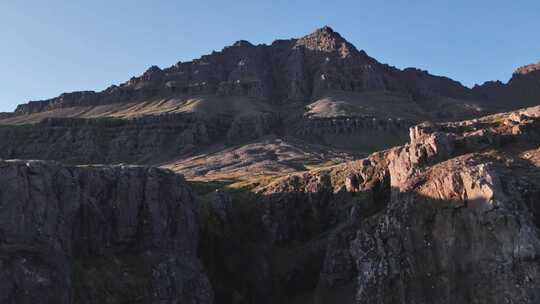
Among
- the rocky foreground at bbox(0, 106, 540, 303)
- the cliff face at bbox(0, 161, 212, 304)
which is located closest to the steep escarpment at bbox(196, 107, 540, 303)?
the rocky foreground at bbox(0, 106, 540, 303)

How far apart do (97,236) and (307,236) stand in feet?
106

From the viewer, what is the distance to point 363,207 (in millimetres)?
72625

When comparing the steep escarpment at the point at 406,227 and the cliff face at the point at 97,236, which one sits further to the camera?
the cliff face at the point at 97,236

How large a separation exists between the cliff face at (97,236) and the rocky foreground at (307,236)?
0.14 meters

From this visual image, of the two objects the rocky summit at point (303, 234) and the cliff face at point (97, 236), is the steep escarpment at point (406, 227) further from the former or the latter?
the cliff face at point (97, 236)

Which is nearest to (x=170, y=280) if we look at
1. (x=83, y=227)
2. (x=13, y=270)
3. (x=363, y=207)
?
(x=83, y=227)

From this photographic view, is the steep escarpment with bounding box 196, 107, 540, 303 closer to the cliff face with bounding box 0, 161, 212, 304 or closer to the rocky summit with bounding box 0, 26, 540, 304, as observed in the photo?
the rocky summit with bounding box 0, 26, 540, 304

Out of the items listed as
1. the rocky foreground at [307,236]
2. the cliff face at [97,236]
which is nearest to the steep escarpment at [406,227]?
the rocky foreground at [307,236]

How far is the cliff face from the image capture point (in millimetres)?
49541

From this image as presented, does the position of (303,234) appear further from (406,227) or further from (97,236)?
(97,236)

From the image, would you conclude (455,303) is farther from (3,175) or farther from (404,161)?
(3,175)

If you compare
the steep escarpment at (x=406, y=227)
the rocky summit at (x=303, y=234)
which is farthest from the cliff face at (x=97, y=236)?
the steep escarpment at (x=406, y=227)

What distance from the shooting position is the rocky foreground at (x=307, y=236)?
49.2 metres

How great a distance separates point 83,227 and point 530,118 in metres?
58.3
